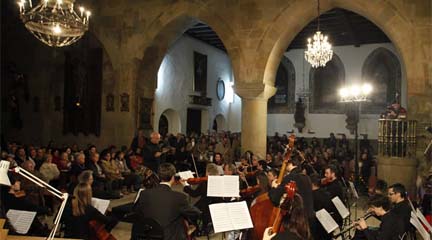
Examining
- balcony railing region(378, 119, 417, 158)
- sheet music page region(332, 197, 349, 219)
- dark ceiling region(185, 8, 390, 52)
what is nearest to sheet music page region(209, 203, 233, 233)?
sheet music page region(332, 197, 349, 219)

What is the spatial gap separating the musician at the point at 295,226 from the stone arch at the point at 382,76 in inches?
581

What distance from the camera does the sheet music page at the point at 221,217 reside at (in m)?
3.50

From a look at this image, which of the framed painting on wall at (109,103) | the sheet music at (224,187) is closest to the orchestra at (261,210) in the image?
the sheet music at (224,187)

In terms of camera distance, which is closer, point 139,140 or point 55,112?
point 139,140

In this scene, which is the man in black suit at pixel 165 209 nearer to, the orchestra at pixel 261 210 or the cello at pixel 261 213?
the orchestra at pixel 261 210

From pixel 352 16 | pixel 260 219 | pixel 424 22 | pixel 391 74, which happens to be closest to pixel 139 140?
pixel 260 219

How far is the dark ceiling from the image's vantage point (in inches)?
491

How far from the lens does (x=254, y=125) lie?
31.5ft

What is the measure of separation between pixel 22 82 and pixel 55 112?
1.77 meters

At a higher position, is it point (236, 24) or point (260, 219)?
point (236, 24)

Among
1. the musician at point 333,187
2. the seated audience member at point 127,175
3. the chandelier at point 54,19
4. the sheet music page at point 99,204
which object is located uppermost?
the chandelier at point 54,19

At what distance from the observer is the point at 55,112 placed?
42.4ft

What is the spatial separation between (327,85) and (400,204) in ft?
45.1

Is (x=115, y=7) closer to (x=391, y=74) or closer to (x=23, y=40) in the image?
(x=23, y=40)
